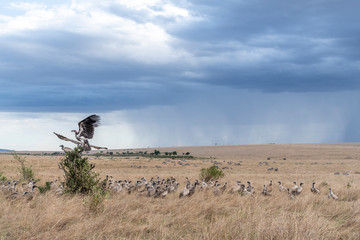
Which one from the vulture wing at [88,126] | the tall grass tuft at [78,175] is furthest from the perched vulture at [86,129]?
the tall grass tuft at [78,175]

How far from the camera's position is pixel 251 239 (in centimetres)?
A: 754

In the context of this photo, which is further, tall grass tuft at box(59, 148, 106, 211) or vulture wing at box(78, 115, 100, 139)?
tall grass tuft at box(59, 148, 106, 211)

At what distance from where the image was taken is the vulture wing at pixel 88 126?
11984 mm

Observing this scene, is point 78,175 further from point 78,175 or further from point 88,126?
point 88,126

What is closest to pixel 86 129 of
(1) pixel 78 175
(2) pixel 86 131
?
(2) pixel 86 131

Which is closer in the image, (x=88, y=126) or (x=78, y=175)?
(x=88, y=126)

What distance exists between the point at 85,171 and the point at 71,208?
3781 mm

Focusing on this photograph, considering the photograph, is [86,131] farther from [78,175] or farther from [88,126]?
[78,175]

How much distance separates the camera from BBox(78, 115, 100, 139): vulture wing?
472 inches

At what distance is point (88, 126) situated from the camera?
480 inches

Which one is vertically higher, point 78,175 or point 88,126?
point 88,126

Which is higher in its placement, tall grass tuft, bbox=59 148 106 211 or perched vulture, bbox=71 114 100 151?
perched vulture, bbox=71 114 100 151

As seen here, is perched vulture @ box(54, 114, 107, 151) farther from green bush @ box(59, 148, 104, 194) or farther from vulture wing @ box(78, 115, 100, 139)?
green bush @ box(59, 148, 104, 194)

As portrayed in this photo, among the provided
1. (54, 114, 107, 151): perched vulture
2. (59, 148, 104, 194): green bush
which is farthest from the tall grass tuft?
(54, 114, 107, 151): perched vulture
